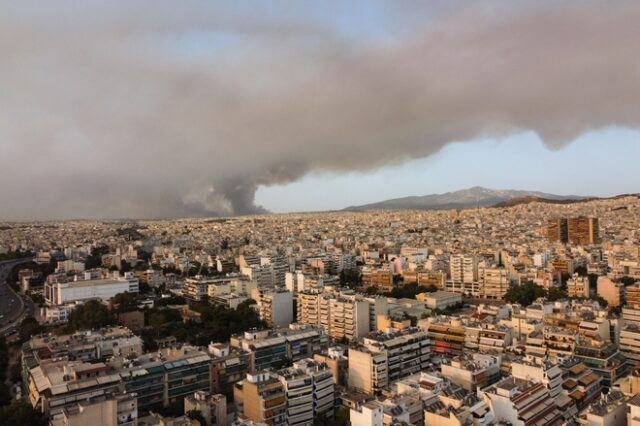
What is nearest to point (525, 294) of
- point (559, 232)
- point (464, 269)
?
point (464, 269)

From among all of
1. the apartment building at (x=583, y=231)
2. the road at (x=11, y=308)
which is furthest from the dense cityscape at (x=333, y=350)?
the apartment building at (x=583, y=231)

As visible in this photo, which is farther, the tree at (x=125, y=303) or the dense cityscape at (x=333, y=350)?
the tree at (x=125, y=303)

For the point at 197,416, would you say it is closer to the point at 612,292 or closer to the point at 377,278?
the point at 612,292

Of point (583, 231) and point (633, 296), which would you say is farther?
point (583, 231)

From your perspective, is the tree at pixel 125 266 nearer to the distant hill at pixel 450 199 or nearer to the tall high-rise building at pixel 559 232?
the tall high-rise building at pixel 559 232

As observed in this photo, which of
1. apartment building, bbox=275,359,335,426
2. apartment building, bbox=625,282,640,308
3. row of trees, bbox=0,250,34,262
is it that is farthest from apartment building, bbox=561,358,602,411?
row of trees, bbox=0,250,34,262
